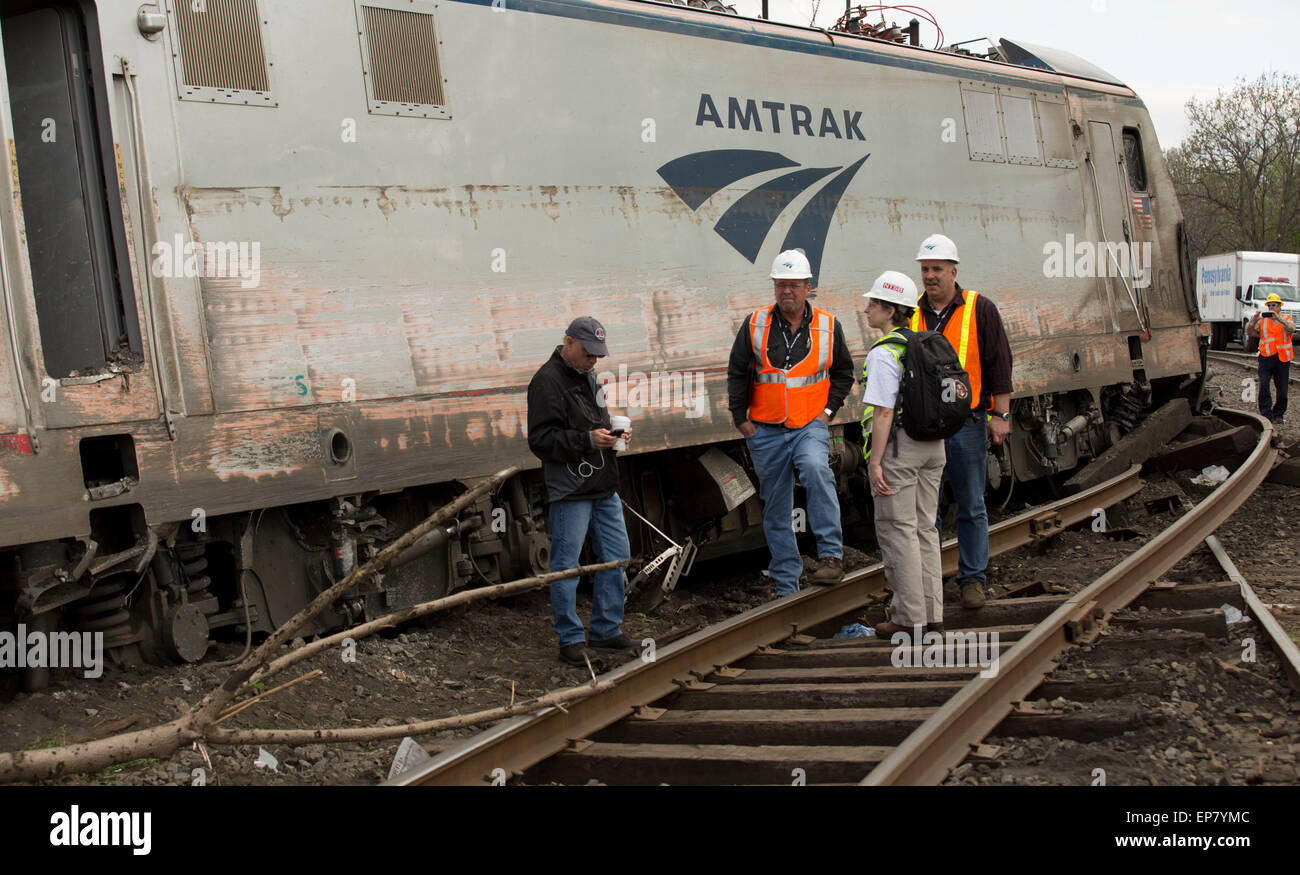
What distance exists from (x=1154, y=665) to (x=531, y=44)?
451 cm

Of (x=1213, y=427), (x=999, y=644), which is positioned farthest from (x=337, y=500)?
(x=1213, y=427)

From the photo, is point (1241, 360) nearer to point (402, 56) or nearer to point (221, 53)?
point (402, 56)

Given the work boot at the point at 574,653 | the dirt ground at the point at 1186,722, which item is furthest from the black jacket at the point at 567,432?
the dirt ground at the point at 1186,722

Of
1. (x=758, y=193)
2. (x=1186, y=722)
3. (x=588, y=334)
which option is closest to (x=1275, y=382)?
(x=758, y=193)

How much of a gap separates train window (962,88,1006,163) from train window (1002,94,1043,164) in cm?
16

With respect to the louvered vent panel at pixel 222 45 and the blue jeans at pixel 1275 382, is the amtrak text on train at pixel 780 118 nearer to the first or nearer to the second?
the louvered vent panel at pixel 222 45

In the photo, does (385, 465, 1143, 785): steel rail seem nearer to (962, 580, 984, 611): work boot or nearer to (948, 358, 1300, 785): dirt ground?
(962, 580, 984, 611): work boot

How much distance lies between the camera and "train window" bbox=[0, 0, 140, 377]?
17.5 ft

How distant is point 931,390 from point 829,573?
4.64 feet

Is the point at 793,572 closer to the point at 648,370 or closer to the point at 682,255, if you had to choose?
the point at 648,370

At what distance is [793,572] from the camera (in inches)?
272

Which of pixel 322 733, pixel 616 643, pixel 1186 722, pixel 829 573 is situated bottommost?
pixel 1186 722

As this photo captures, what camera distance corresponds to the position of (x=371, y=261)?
20.1 feet
